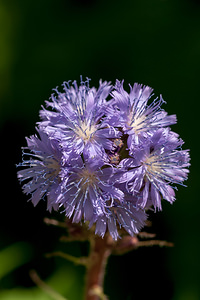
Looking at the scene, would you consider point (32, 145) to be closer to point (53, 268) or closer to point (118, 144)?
point (118, 144)

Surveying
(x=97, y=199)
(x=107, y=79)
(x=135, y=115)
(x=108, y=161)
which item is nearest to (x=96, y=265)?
(x=97, y=199)

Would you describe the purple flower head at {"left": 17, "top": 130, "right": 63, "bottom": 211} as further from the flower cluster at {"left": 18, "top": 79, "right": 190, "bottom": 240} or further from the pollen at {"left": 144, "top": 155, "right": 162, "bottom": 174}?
the pollen at {"left": 144, "top": 155, "right": 162, "bottom": 174}

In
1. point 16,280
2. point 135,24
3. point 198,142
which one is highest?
point 135,24

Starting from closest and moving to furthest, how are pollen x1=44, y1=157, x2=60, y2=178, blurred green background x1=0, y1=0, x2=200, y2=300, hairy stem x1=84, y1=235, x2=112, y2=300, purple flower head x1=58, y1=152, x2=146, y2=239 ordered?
purple flower head x1=58, y1=152, x2=146, y2=239 < pollen x1=44, y1=157, x2=60, y2=178 < hairy stem x1=84, y1=235, x2=112, y2=300 < blurred green background x1=0, y1=0, x2=200, y2=300

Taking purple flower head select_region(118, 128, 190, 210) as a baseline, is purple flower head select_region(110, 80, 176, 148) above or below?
above

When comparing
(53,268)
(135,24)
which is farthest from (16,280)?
(135,24)

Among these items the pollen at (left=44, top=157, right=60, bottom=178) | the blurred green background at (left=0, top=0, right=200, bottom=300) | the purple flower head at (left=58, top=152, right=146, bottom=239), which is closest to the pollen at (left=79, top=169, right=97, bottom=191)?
the purple flower head at (left=58, top=152, right=146, bottom=239)

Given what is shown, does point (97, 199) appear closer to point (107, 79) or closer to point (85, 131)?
point (85, 131)
